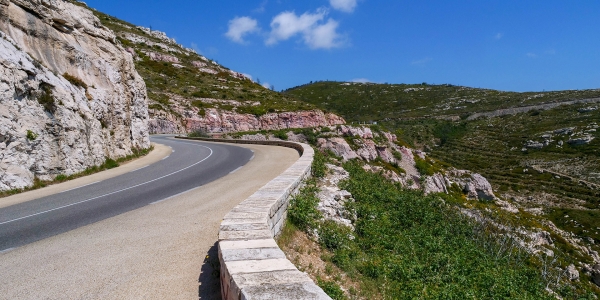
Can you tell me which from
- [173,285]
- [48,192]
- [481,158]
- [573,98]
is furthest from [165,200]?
[573,98]

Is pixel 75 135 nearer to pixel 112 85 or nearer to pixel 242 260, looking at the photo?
pixel 112 85

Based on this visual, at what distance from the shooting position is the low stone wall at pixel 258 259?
3.08m

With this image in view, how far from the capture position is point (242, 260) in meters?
3.93

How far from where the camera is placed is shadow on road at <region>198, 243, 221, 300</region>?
4478 millimetres

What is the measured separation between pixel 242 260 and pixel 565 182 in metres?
74.0

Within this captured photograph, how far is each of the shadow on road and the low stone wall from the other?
30 cm

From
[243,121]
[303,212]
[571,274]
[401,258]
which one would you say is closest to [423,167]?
[571,274]

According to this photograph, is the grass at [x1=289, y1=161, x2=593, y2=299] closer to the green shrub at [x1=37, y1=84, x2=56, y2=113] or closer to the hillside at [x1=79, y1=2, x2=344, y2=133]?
the green shrub at [x1=37, y1=84, x2=56, y2=113]

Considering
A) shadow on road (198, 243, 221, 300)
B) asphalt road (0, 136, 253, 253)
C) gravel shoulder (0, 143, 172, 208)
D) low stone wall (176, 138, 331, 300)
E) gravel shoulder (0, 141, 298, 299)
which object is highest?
low stone wall (176, 138, 331, 300)

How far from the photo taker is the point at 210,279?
4.86 meters

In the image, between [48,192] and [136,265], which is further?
[48,192]

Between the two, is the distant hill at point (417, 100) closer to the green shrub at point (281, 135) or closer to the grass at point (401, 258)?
the green shrub at point (281, 135)

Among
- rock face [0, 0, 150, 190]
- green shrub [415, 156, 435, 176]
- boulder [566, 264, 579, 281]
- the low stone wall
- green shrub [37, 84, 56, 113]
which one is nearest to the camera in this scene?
the low stone wall

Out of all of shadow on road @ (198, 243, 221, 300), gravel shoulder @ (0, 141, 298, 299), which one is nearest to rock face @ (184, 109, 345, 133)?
gravel shoulder @ (0, 141, 298, 299)
